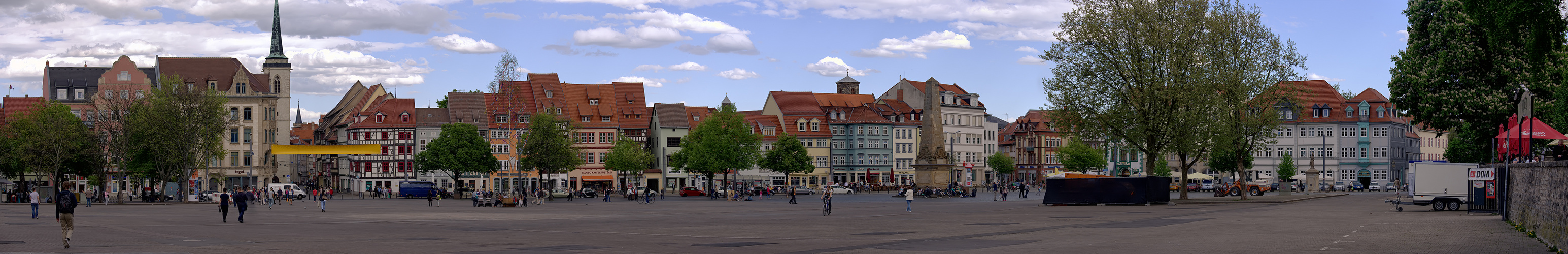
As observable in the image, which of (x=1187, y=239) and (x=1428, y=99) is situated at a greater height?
(x=1428, y=99)

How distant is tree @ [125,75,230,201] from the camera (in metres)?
64.4

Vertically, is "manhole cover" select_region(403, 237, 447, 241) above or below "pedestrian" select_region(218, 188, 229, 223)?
below

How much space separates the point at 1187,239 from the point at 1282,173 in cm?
8666

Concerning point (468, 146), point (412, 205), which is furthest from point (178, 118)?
point (468, 146)

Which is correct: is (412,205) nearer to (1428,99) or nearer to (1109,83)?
(1109,83)

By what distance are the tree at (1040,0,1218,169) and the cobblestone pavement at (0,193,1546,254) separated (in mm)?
4400

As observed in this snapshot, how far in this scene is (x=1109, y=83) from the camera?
50.5 m

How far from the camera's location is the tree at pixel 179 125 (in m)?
64.4

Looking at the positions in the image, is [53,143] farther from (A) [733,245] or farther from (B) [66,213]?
(A) [733,245]

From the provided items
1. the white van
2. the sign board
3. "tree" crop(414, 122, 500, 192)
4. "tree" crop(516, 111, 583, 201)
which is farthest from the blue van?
the sign board

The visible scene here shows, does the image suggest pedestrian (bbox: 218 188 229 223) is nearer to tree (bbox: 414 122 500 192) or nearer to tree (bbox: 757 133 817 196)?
tree (bbox: 414 122 500 192)

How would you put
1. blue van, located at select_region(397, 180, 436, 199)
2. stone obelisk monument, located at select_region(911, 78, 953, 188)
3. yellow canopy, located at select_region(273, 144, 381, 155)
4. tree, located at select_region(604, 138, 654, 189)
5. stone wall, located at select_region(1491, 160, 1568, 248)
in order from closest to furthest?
stone wall, located at select_region(1491, 160, 1568, 248) → stone obelisk monument, located at select_region(911, 78, 953, 188) → blue van, located at select_region(397, 180, 436, 199) → yellow canopy, located at select_region(273, 144, 381, 155) → tree, located at select_region(604, 138, 654, 189)

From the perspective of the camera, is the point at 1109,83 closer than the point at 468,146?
Yes

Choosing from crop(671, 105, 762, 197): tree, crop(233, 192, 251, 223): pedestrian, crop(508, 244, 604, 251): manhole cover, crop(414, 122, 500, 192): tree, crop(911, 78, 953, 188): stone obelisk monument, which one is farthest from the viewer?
crop(671, 105, 762, 197): tree
